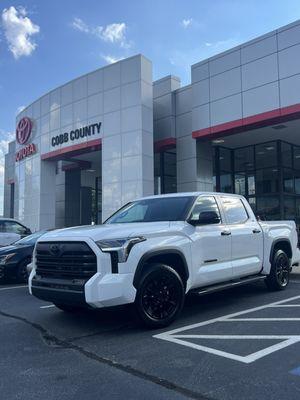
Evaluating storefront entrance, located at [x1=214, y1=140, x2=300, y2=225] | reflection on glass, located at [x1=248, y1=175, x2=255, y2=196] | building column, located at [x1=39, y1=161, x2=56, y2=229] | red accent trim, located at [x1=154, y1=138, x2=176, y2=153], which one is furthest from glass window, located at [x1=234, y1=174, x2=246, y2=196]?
building column, located at [x1=39, y1=161, x2=56, y2=229]

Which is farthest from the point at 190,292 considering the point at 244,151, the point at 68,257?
the point at 244,151

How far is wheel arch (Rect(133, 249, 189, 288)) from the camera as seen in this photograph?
574 cm

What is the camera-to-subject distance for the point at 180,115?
19922mm

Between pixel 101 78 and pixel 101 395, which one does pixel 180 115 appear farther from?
pixel 101 395

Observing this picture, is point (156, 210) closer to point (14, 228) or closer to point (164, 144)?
point (14, 228)

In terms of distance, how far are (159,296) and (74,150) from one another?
17.4 meters

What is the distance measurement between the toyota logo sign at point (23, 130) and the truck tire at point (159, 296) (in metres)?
22.2

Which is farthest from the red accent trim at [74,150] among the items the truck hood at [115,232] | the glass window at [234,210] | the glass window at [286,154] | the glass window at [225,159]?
the truck hood at [115,232]

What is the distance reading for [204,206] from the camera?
736 centimetres

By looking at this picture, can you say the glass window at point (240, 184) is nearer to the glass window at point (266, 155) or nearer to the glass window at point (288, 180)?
the glass window at point (266, 155)

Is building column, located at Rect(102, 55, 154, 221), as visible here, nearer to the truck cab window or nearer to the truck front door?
the truck cab window

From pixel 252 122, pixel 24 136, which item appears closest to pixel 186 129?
pixel 252 122

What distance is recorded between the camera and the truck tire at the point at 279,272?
28.4 ft

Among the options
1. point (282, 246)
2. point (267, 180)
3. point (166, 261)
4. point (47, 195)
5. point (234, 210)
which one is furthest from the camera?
point (47, 195)
